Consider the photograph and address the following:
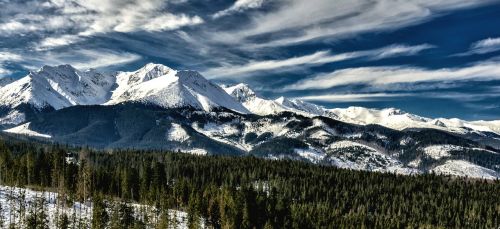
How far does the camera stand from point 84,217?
167250mm

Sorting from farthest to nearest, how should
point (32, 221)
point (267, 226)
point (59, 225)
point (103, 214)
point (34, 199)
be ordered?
point (267, 226) < point (34, 199) < point (103, 214) < point (59, 225) < point (32, 221)

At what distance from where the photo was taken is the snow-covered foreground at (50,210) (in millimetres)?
154375

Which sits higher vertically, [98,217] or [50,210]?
[98,217]

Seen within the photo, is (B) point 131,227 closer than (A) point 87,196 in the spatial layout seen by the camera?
Yes

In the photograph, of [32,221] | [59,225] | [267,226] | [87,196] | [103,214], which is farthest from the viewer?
[87,196]

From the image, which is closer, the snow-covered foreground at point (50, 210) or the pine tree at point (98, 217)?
the pine tree at point (98, 217)

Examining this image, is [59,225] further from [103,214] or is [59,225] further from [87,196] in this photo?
[87,196]

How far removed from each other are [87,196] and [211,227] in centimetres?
5121

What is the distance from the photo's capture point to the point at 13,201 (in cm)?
16825

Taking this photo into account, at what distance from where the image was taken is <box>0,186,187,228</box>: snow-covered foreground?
15438 centimetres

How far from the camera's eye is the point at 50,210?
167875mm

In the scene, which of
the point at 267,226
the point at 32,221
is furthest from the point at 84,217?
the point at 267,226

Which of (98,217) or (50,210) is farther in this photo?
(50,210)

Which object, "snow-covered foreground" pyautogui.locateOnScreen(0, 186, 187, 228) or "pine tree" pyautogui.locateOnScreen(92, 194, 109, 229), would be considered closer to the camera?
"pine tree" pyautogui.locateOnScreen(92, 194, 109, 229)
